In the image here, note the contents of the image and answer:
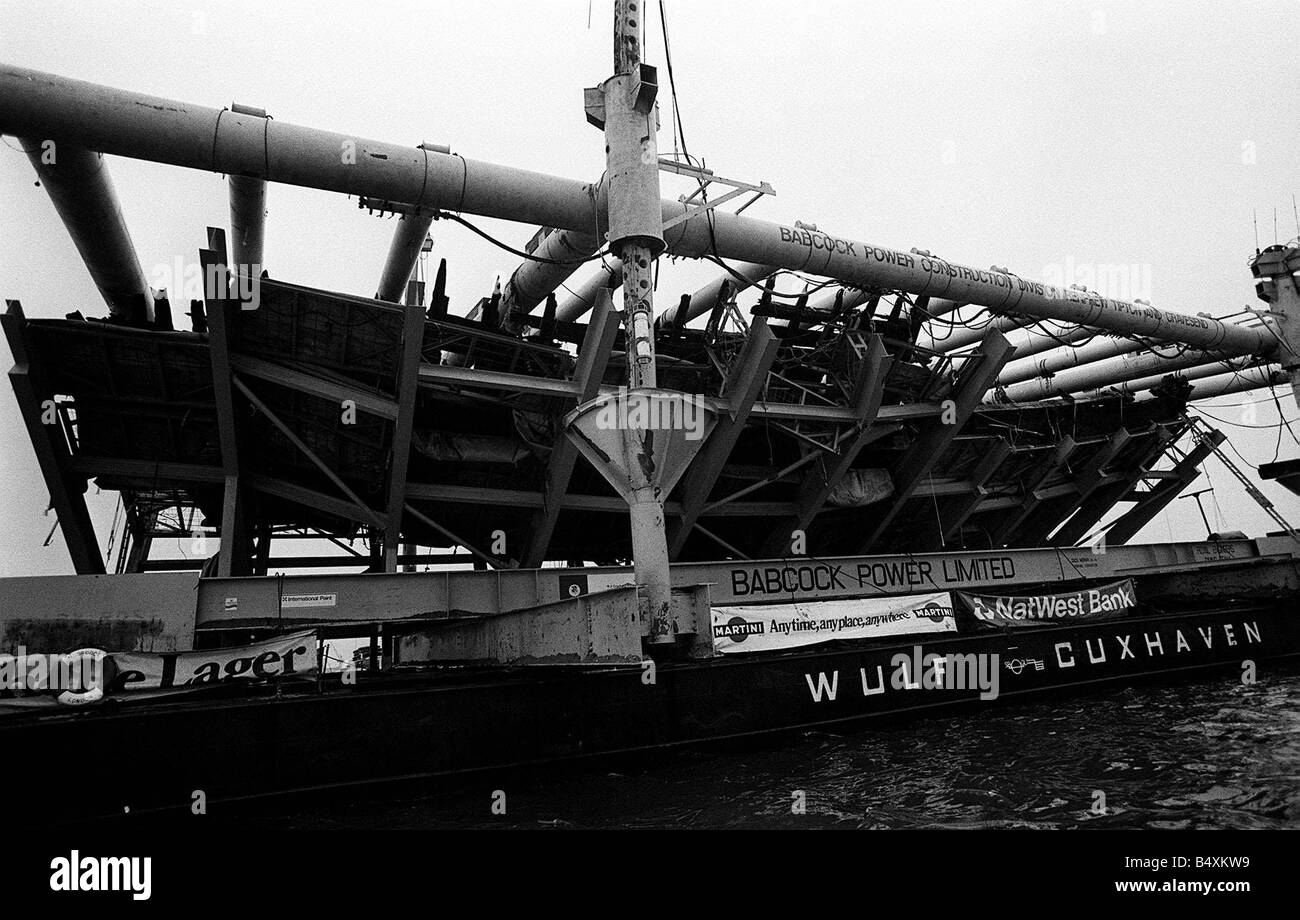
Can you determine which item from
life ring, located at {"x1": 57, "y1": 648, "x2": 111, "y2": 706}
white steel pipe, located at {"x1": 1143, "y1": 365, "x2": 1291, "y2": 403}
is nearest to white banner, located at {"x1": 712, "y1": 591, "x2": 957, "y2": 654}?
life ring, located at {"x1": 57, "y1": 648, "x2": 111, "y2": 706}

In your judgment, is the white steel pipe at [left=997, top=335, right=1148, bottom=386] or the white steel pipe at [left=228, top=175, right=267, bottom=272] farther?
the white steel pipe at [left=997, top=335, right=1148, bottom=386]

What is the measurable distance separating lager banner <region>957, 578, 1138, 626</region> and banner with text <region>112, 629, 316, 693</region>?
11133 millimetres

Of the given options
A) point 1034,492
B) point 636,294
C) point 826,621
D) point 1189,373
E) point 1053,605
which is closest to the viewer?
point 636,294

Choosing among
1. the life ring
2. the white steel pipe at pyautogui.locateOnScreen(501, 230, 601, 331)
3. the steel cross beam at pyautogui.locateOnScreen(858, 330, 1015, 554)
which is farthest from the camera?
the steel cross beam at pyautogui.locateOnScreen(858, 330, 1015, 554)

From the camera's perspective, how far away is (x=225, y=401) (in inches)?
572

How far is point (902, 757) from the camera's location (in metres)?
10.5

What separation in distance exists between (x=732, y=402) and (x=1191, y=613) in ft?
35.2

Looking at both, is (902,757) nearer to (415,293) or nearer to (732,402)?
(732,402)

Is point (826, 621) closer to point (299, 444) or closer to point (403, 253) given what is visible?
point (299, 444)

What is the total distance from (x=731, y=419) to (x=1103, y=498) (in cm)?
1825

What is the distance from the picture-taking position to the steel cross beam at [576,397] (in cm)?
1512

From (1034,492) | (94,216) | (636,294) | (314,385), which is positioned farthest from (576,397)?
(1034,492)

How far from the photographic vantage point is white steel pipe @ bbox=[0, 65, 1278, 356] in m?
11.4

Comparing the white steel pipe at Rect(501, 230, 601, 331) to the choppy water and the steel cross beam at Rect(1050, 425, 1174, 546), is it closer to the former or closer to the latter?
the choppy water
